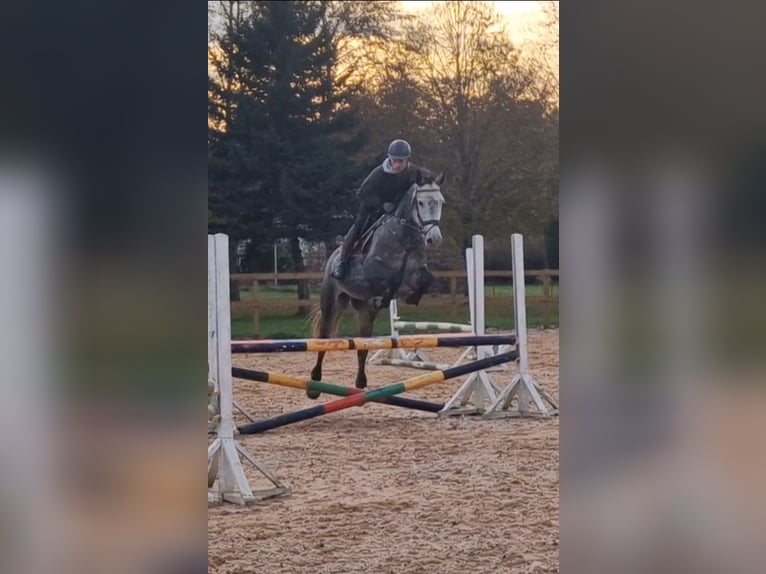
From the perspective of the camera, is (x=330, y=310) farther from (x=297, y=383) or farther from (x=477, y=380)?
(x=297, y=383)

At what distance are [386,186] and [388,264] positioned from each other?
0.54 meters

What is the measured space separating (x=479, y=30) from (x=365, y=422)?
22.4 feet

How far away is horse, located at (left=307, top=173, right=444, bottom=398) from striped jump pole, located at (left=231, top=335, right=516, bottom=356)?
664 mm

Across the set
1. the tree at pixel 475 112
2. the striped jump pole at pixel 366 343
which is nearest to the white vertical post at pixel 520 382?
the striped jump pole at pixel 366 343

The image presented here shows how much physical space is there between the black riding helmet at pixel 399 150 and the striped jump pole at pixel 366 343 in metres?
1.18

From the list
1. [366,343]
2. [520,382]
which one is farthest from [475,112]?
[366,343]

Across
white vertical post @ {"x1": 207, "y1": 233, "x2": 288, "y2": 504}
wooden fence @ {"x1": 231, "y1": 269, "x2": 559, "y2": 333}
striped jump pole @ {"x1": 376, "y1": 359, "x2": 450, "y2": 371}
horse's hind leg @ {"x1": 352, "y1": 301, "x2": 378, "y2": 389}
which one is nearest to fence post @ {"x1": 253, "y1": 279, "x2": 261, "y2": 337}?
wooden fence @ {"x1": 231, "y1": 269, "x2": 559, "y2": 333}

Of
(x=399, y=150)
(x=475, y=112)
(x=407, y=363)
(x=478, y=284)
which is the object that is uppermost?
(x=475, y=112)

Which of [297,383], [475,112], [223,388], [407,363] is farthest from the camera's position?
[475,112]

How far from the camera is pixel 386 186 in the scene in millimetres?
5941

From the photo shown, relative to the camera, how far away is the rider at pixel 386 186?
5879 millimetres

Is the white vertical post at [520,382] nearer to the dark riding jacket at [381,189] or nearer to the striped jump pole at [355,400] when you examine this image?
the striped jump pole at [355,400]
